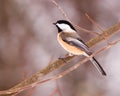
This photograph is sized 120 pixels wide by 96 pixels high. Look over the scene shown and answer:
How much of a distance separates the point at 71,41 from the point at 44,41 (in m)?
2.16

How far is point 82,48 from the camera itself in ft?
6.04

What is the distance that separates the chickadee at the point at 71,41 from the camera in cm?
185

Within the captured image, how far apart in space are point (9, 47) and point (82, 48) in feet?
7.72

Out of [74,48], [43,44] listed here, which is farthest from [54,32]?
[74,48]

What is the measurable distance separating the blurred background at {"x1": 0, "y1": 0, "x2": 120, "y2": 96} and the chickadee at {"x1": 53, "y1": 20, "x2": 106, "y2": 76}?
66.6 inches

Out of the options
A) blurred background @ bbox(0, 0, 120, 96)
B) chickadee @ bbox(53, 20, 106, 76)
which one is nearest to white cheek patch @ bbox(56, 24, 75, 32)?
chickadee @ bbox(53, 20, 106, 76)

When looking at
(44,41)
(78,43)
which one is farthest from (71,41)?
(44,41)

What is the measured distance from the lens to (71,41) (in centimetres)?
197

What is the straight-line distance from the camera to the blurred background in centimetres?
380

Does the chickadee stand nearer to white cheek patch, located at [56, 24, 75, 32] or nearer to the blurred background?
white cheek patch, located at [56, 24, 75, 32]

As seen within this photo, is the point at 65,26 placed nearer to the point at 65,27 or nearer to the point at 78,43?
the point at 65,27

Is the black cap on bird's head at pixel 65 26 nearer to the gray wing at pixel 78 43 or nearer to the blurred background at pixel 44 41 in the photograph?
the gray wing at pixel 78 43

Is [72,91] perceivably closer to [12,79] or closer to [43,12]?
[12,79]

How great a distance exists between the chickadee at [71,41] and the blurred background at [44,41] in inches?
66.6
